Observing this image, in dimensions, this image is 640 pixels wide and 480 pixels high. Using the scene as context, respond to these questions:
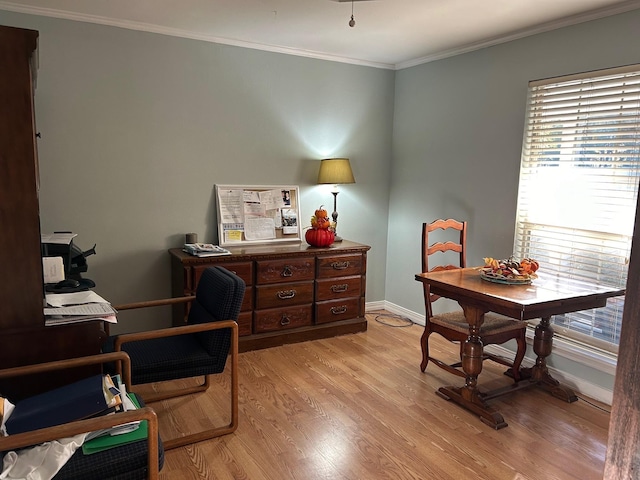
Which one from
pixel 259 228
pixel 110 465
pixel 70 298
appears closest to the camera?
pixel 110 465

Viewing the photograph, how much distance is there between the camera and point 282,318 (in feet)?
12.3

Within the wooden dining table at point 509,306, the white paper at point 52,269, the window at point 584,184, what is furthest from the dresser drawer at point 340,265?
the white paper at point 52,269

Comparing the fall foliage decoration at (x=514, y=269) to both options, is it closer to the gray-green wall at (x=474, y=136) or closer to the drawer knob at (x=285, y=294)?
the gray-green wall at (x=474, y=136)

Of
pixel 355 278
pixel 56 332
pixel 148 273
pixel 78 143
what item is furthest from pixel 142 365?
pixel 355 278

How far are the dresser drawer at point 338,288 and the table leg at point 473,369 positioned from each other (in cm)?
134

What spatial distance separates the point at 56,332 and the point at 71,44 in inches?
86.8

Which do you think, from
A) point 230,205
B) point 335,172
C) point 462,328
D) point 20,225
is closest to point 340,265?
point 335,172

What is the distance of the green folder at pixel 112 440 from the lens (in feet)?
5.21

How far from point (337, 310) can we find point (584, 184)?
2.01 meters

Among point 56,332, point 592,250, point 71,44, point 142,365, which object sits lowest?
point 142,365

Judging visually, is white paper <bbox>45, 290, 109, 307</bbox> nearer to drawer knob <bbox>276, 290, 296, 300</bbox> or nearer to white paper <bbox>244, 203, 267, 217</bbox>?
drawer knob <bbox>276, 290, 296, 300</bbox>

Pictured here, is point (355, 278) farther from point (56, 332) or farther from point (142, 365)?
point (56, 332)

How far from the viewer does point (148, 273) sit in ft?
12.0

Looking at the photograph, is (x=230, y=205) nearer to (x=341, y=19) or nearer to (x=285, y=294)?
(x=285, y=294)
